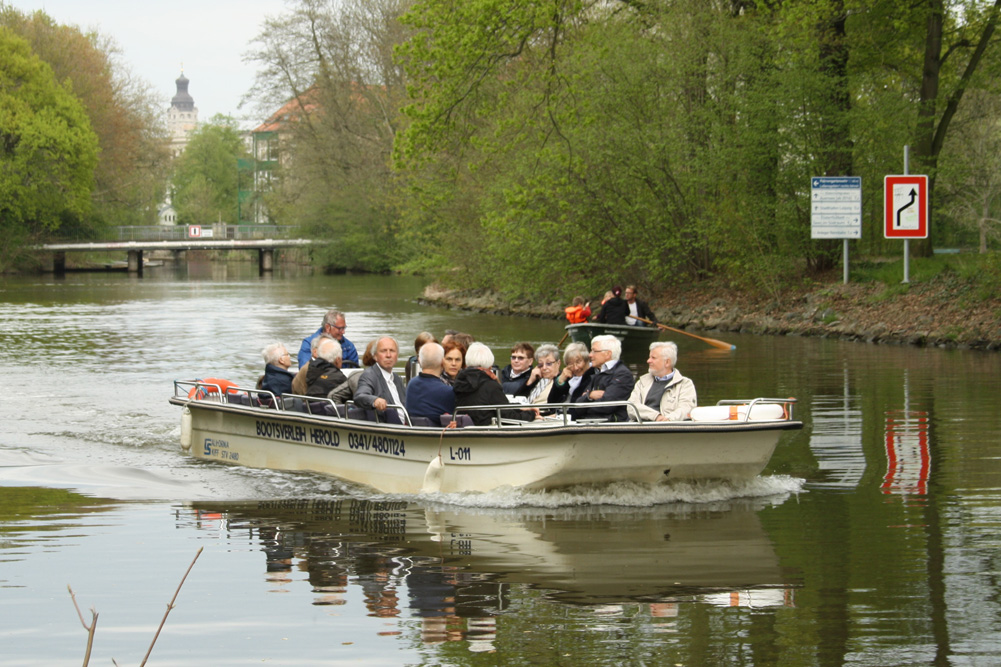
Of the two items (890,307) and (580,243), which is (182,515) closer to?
(890,307)

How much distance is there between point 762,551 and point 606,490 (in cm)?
191

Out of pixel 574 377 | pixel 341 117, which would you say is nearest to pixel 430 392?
pixel 574 377

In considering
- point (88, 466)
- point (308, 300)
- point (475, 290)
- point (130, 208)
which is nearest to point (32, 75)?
point (130, 208)

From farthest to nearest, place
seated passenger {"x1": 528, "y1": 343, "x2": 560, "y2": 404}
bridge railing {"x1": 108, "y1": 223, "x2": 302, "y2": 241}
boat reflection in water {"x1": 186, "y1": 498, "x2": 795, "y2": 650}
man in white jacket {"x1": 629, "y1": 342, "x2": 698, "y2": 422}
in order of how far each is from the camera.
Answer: bridge railing {"x1": 108, "y1": 223, "x2": 302, "y2": 241} → seated passenger {"x1": 528, "y1": 343, "x2": 560, "y2": 404} → man in white jacket {"x1": 629, "y1": 342, "x2": 698, "y2": 422} → boat reflection in water {"x1": 186, "y1": 498, "x2": 795, "y2": 650}

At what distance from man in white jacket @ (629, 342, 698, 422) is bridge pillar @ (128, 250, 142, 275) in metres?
78.5

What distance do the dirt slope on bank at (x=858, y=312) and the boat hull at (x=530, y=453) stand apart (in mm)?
15246

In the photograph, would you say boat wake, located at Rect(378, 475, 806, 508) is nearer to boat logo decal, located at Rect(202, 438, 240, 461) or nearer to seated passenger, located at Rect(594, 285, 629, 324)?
boat logo decal, located at Rect(202, 438, 240, 461)

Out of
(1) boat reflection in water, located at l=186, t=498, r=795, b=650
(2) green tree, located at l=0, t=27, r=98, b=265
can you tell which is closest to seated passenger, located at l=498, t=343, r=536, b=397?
(1) boat reflection in water, located at l=186, t=498, r=795, b=650

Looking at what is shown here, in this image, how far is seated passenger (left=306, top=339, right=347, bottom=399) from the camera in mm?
11938

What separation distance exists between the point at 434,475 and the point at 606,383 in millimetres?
1747

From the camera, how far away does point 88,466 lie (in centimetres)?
1278

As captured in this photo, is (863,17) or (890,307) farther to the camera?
(863,17)

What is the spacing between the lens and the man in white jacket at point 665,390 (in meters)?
10.3

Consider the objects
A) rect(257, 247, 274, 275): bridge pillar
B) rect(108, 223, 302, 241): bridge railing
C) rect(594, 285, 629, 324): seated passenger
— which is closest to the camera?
rect(594, 285, 629, 324): seated passenger
